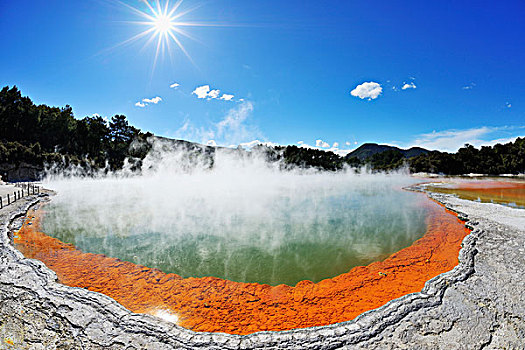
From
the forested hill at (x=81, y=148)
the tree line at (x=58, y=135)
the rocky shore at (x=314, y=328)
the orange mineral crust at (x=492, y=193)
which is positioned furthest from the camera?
the tree line at (x=58, y=135)

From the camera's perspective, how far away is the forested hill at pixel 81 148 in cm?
2747

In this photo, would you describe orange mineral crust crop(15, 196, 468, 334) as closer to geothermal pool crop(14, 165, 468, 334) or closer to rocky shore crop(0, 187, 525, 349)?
geothermal pool crop(14, 165, 468, 334)

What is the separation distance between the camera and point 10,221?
879cm

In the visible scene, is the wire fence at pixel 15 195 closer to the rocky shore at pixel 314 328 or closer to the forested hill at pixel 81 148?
the rocky shore at pixel 314 328

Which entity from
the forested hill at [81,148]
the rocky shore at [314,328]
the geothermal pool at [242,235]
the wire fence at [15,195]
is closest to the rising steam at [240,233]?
the geothermal pool at [242,235]

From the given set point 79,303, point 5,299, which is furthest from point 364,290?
point 5,299

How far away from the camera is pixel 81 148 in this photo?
40750mm

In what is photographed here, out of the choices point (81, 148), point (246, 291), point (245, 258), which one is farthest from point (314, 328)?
point (81, 148)

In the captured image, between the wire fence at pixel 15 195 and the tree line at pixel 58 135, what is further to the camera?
the tree line at pixel 58 135

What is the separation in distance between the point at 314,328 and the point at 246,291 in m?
1.78

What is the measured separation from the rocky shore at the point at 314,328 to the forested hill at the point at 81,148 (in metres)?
30.6

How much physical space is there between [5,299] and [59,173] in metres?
33.7

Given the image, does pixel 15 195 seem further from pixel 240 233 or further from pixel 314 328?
pixel 314 328

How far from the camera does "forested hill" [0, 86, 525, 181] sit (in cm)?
2747
